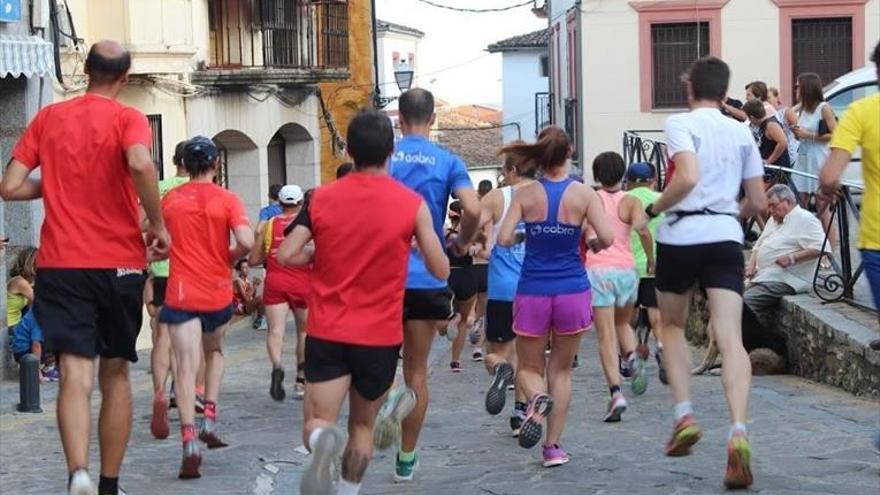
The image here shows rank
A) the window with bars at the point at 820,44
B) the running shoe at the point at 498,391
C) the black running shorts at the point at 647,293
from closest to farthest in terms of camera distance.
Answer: the running shoe at the point at 498,391 → the black running shorts at the point at 647,293 → the window with bars at the point at 820,44

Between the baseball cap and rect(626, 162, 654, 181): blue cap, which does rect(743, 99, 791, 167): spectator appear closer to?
rect(626, 162, 654, 181): blue cap

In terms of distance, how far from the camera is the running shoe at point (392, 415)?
308 inches

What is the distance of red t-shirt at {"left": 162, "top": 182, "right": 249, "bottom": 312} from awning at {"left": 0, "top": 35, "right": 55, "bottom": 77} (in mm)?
5887

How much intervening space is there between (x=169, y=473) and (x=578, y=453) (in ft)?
7.78

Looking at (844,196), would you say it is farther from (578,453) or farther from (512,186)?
(578,453)

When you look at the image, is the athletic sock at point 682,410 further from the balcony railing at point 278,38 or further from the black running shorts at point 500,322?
the balcony railing at point 278,38

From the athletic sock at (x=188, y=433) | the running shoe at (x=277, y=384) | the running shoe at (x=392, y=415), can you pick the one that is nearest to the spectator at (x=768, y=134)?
the running shoe at (x=277, y=384)

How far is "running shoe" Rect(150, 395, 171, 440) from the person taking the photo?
10.8 m

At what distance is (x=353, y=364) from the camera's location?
7.19 meters

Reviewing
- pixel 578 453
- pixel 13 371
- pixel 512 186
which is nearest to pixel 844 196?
pixel 512 186

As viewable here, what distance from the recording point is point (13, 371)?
51.8 ft

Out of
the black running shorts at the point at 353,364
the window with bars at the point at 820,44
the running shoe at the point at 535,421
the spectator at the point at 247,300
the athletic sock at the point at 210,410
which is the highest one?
the window with bars at the point at 820,44

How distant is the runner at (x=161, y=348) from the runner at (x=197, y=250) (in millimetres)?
193

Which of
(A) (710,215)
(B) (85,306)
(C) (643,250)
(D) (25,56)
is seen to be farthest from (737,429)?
(D) (25,56)
